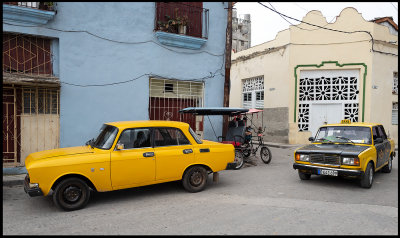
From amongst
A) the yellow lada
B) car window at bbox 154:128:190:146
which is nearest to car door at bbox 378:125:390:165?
the yellow lada

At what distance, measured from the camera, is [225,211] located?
4840 mm

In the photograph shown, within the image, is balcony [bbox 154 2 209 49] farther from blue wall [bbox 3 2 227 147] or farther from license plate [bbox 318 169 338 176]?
license plate [bbox 318 169 338 176]

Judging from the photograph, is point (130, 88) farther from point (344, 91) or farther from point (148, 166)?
point (344, 91)

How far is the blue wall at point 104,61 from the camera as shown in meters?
8.16

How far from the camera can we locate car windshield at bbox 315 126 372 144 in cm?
711

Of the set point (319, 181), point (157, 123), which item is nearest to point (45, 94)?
point (157, 123)

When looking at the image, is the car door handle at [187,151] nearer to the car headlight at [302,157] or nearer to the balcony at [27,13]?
the car headlight at [302,157]

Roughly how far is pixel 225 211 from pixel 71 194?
279cm

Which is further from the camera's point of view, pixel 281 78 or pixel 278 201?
pixel 281 78

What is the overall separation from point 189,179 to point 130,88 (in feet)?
14.1

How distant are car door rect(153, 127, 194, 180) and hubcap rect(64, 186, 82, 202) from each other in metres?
1.50

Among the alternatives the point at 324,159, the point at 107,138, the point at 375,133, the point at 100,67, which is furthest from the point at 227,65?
the point at 107,138

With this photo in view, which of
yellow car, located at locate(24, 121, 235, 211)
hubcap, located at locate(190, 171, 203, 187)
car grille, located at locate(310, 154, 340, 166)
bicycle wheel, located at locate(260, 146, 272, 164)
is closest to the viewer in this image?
yellow car, located at locate(24, 121, 235, 211)

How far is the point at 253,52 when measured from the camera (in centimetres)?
1809
